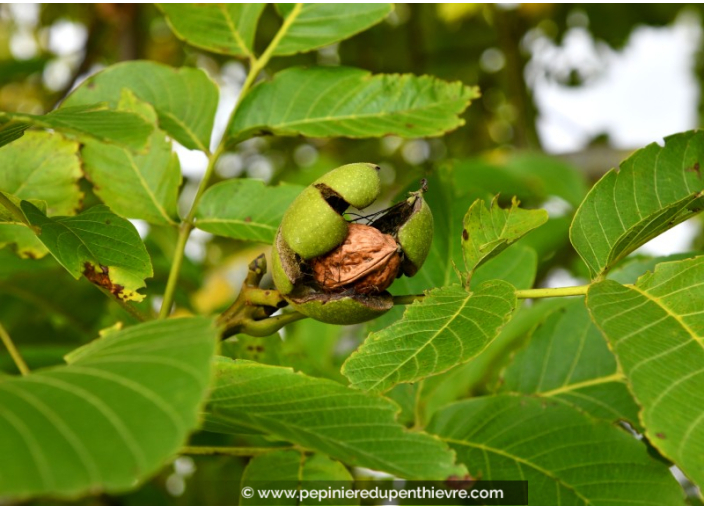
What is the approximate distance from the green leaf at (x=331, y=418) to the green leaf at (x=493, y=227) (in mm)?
261

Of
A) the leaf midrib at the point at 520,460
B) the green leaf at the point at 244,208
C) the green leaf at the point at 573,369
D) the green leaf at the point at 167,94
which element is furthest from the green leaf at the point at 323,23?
the leaf midrib at the point at 520,460

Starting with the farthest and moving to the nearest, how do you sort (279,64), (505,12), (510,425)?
(505,12)
(279,64)
(510,425)

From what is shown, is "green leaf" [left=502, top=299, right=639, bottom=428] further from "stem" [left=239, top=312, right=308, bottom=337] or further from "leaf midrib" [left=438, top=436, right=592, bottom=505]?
"stem" [left=239, top=312, right=308, bottom=337]

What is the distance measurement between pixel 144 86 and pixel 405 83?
53cm

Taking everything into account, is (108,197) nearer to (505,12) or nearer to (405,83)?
(405,83)

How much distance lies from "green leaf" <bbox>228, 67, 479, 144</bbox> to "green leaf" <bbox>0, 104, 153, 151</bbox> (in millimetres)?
445

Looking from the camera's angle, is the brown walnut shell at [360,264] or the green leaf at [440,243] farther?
the green leaf at [440,243]

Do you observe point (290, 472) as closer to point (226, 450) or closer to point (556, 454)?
point (226, 450)

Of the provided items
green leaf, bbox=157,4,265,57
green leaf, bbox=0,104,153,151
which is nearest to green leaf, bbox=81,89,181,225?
green leaf, bbox=157,4,265,57

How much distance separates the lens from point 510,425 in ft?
4.12

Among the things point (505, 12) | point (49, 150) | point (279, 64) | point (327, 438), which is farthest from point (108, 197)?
point (505, 12)

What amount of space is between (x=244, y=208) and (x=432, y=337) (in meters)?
0.54

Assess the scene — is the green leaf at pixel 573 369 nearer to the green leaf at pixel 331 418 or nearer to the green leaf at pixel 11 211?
the green leaf at pixel 331 418

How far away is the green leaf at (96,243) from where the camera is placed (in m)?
1.11
